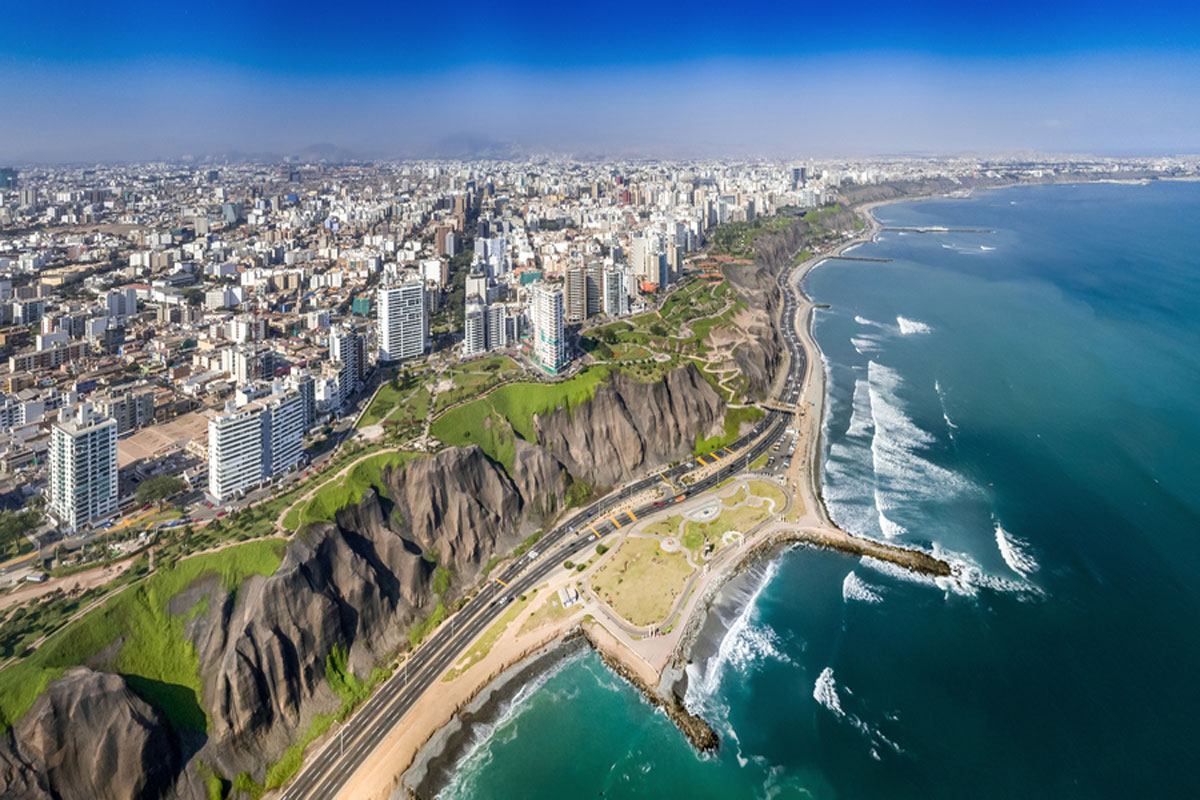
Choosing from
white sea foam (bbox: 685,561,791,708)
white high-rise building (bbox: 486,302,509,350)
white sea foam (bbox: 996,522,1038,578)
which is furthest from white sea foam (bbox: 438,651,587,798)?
white high-rise building (bbox: 486,302,509,350)

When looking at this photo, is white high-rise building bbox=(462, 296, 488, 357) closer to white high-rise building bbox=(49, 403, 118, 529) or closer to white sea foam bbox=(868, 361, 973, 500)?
white high-rise building bbox=(49, 403, 118, 529)

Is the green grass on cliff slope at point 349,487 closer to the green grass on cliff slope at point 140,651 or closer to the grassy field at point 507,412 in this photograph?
the grassy field at point 507,412

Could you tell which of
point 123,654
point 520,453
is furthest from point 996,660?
point 123,654

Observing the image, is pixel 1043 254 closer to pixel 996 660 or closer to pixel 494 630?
pixel 996 660

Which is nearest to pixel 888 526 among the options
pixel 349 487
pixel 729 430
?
pixel 729 430

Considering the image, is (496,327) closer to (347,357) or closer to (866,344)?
(347,357)
